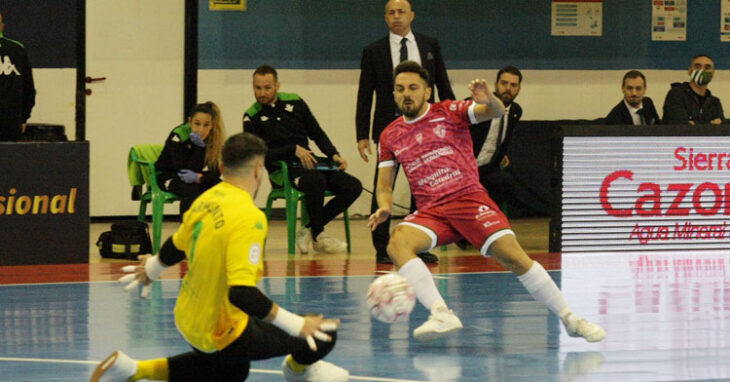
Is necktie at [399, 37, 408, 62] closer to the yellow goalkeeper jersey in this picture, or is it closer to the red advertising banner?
the red advertising banner

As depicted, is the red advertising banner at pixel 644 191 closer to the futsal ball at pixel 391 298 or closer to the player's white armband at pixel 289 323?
the futsal ball at pixel 391 298

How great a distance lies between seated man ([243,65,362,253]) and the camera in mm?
11188

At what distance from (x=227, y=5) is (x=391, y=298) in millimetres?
8361


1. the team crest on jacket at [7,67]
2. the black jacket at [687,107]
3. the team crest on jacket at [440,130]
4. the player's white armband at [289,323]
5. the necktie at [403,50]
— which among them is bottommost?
the player's white armband at [289,323]

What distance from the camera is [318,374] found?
5742mm

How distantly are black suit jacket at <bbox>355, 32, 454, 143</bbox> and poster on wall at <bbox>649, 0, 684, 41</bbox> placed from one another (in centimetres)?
567

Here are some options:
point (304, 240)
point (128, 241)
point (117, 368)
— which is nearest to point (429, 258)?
point (304, 240)

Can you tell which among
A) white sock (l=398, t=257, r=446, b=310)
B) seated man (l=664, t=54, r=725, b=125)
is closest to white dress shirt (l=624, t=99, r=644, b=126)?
seated man (l=664, t=54, r=725, b=125)

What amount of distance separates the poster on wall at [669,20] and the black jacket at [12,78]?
8.05 m

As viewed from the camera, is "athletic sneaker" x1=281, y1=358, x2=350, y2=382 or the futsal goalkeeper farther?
"athletic sneaker" x1=281, y1=358, x2=350, y2=382

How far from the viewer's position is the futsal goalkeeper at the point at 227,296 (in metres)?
4.90

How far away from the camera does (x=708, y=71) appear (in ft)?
41.3

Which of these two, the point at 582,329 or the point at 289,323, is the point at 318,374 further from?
the point at 582,329

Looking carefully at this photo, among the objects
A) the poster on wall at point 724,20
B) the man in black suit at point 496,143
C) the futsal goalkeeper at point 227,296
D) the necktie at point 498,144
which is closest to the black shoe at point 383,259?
the man in black suit at point 496,143
